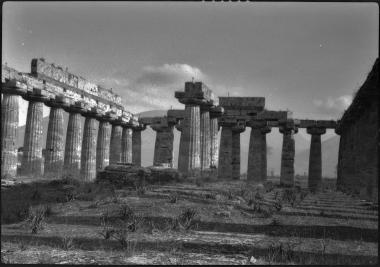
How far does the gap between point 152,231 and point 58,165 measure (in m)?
21.4

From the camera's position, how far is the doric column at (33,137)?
27609 mm

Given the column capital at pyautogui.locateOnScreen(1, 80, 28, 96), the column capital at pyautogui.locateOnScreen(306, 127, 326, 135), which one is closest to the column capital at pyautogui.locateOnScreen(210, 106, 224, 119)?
the column capital at pyautogui.locateOnScreen(1, 80, 28, 96)

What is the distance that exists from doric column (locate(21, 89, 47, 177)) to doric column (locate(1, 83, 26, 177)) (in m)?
1.41

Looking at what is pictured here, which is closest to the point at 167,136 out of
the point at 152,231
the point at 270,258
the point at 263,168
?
the point at 263,168

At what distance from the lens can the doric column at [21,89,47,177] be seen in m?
27.6

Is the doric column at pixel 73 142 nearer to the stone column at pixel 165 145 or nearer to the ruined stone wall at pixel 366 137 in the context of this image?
the stone column at pixel 165 145

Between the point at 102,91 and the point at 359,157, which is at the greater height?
the point at 102,91

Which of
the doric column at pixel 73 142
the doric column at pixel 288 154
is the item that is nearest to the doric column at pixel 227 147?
the doric column at pixel 288 154

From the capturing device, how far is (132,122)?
42.7 metres

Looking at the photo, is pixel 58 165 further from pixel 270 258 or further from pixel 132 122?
pixel 270 258

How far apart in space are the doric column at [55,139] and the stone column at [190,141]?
9.59 metres

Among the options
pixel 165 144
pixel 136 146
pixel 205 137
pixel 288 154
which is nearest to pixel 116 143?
pixel 136 146

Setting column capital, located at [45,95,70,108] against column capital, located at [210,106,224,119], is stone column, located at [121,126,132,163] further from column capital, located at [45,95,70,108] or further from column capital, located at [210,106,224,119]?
column capital, located at [210,106,224,119]

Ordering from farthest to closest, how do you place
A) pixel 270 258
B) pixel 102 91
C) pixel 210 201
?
pixel 102 91 → pixel 210 201 → pixel 270 258
